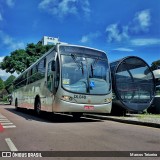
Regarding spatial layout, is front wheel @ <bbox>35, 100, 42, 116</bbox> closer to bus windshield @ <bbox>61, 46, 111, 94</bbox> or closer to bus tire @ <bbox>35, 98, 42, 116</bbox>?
bus tire @ <bbox>35, 98, 42, 116</bbox>

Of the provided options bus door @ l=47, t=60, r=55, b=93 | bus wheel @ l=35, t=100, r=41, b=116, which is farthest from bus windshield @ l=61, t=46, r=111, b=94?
bus wheel @ l=35, t=100, r=41, b=116

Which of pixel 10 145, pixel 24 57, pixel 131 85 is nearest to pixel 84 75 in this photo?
pixel 131 85

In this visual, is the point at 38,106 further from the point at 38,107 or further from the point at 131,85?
the point at 131,85

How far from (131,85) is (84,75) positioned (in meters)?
6.32

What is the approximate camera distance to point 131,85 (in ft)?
62.2

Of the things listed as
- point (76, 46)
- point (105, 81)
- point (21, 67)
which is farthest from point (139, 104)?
point (21, 67)

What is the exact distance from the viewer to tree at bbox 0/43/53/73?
54094 millimetres

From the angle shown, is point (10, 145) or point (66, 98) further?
point (66, 98)

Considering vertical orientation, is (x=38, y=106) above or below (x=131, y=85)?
below

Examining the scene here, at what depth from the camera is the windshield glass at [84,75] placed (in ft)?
43.1

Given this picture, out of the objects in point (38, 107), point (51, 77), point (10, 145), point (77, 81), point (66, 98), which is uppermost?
point (51, 77)

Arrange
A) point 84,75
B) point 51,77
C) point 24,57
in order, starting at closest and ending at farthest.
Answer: point 84,75 → point 51,77 → point 24,57

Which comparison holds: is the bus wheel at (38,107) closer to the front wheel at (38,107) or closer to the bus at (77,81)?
the front wheel at (38,107)

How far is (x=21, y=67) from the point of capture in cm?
5447
